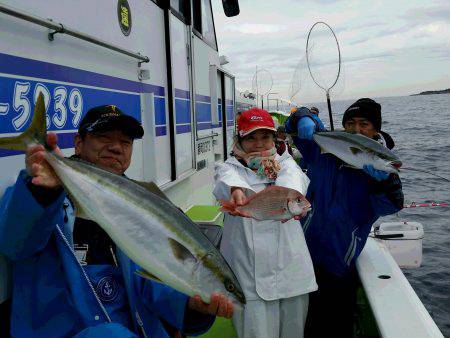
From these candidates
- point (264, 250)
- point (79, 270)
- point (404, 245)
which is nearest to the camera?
point (79, 270)

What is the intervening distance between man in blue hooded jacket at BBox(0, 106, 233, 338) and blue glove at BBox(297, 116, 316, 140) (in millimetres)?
1526

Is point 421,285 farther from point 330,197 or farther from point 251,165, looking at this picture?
point 251,165

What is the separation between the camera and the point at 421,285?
21.8 feet

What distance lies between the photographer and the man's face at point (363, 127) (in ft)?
10.7

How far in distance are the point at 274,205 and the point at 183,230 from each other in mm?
962

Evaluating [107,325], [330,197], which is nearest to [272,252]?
[330,197]

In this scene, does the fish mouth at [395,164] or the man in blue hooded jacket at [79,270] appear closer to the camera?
the man in blue hooded jacket at [79,270]

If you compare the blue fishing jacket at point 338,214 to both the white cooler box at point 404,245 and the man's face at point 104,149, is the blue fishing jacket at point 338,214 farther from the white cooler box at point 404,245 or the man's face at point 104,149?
the man's face at point 104,149

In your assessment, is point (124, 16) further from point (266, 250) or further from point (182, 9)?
point (266, 250)

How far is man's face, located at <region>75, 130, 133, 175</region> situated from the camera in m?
2.11

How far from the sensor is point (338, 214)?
127 inches

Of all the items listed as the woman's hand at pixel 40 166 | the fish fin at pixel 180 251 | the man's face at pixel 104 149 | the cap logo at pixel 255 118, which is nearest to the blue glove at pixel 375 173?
the cap logo at pixel 255 118

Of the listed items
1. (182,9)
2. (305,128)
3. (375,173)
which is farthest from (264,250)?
(182,9)

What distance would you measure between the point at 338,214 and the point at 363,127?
2.36ft
